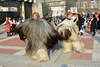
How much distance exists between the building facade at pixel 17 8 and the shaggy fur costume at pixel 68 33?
25526 millimetres

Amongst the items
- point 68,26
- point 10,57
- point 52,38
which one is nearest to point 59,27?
point 68,26

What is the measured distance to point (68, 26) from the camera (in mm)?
5691

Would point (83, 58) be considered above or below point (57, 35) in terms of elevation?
below

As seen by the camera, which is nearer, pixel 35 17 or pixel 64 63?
pixel 64 63

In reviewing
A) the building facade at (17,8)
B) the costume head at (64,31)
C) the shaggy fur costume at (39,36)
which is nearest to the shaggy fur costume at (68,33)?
the costume head at (64,31)

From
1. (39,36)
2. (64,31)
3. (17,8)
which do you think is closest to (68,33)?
(64,31)

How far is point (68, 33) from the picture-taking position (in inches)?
216

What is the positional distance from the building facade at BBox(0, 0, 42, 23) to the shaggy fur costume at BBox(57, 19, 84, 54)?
25526 mm

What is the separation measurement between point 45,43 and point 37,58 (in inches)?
24.3

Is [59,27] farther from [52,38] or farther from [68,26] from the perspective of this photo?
[52,38]

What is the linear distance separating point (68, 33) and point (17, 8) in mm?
28697

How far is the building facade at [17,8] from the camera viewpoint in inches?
1168

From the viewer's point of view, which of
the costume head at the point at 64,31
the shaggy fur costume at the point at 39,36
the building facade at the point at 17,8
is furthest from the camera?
the building facade at the point at 17,8

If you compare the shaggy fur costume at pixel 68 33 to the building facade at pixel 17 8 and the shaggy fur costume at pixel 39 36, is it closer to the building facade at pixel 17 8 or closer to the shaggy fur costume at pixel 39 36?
the shaggy fur costume at pixel 39 36
